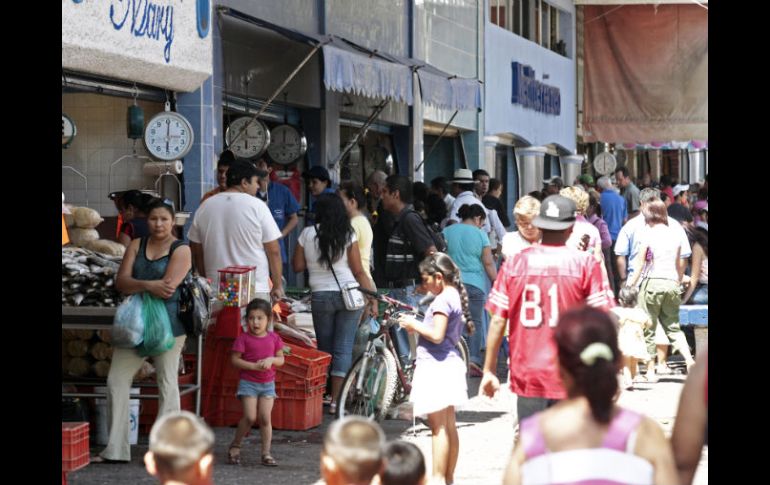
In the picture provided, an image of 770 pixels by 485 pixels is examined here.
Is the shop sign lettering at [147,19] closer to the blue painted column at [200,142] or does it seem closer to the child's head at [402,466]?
the blue painted column at [200,142]

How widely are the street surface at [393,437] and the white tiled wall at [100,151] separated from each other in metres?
4.12

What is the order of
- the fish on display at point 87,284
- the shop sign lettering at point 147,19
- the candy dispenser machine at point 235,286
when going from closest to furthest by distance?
the fish on display at point 87,284, the candy dispenser machine at point 235,286, the shop sign lettering at point 147,19

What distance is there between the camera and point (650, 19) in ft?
110

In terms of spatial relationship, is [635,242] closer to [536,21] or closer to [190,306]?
[190,306]

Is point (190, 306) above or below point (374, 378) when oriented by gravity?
above

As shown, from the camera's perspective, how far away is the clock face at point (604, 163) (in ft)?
121

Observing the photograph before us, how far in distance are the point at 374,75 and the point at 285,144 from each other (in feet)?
7.94

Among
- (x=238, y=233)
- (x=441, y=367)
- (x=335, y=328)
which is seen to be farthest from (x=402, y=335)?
(x=441, y=367)

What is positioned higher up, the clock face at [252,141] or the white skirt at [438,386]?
the clock face at [252,141]

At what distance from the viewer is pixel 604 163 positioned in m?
36.9

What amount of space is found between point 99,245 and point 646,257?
5389 millimetres

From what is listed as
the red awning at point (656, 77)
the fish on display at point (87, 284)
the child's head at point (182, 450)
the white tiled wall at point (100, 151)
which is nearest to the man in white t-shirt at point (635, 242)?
the white tiled wall at point (100, 151)
